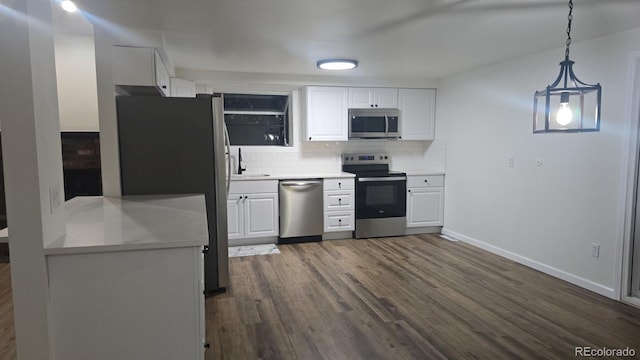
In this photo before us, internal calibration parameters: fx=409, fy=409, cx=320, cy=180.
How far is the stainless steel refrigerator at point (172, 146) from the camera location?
327 centimetres

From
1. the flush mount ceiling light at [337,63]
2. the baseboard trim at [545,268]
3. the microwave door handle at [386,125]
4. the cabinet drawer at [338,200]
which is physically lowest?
the baseboard trim at [545,268]

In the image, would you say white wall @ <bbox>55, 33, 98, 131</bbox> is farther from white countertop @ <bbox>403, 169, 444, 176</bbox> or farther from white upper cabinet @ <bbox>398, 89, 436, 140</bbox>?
white countertop @ <bbox>403, 169, 444, 176</bbox>

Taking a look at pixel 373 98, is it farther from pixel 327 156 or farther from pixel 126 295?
pixel 126 295

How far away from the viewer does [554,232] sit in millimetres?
3996

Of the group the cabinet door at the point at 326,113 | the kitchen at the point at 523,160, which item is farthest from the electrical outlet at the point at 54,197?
the cabinet door at the point at 326,113

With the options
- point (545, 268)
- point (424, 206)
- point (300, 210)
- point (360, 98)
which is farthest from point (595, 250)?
point (360, 98)

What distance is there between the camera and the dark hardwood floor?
102 inches

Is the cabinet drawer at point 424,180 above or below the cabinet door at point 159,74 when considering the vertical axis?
below

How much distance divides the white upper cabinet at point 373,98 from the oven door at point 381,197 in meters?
1.04

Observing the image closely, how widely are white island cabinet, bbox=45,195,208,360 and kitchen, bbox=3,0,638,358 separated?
5.81 feet

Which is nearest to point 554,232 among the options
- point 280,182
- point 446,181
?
point 446,181

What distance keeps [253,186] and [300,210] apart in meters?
0.69

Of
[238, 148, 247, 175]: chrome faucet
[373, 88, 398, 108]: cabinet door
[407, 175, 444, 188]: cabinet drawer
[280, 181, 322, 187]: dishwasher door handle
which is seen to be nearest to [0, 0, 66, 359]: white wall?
[280, 181, 322, 187]: dishwasher door handle

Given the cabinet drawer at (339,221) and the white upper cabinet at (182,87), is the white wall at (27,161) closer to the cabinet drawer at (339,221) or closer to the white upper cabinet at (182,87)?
the white upper cabinet at (182,87)
